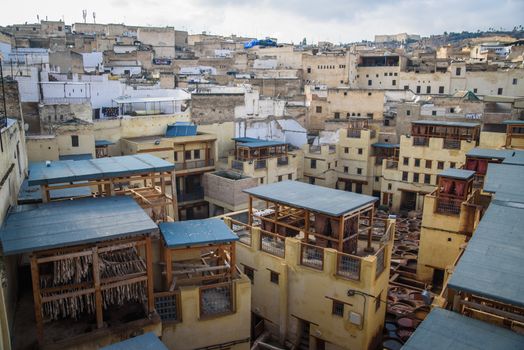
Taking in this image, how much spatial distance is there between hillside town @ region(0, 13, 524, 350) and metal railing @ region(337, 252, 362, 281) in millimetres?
54

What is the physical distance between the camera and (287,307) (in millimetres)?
17641

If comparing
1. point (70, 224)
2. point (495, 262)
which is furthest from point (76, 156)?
point (495, 262)

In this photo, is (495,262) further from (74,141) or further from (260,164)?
(260,164)

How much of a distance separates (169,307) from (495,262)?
9.18 m

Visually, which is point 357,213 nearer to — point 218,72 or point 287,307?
point 287,307

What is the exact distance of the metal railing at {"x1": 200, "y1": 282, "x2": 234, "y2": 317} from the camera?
45.5ft

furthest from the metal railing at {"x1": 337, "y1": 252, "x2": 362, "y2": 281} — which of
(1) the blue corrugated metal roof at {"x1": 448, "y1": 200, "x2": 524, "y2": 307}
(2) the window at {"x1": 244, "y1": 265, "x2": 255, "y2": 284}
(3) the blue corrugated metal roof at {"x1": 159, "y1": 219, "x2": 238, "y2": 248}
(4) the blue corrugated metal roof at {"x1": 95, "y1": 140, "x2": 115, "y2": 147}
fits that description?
(4) the blue corrugated metal roof at {"x1": 95, "y1": 140, "x2": 115, "y2": 147}

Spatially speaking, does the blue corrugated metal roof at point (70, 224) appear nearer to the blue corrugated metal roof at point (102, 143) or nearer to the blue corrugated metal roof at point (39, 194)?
the blue corrugated metal roof at point (39, 194)

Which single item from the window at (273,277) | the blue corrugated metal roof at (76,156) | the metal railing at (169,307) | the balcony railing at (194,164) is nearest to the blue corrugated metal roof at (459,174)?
Result: the window at (273,277)

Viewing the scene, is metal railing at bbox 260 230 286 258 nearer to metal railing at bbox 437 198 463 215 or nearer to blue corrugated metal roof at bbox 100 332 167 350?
blue corrugated metal roof at bbox 100 332 167 350

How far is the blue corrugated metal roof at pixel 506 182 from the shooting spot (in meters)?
16.1

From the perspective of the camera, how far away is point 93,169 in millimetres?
15078

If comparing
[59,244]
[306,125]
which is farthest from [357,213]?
[306,125]

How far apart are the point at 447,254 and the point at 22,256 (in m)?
21.0
